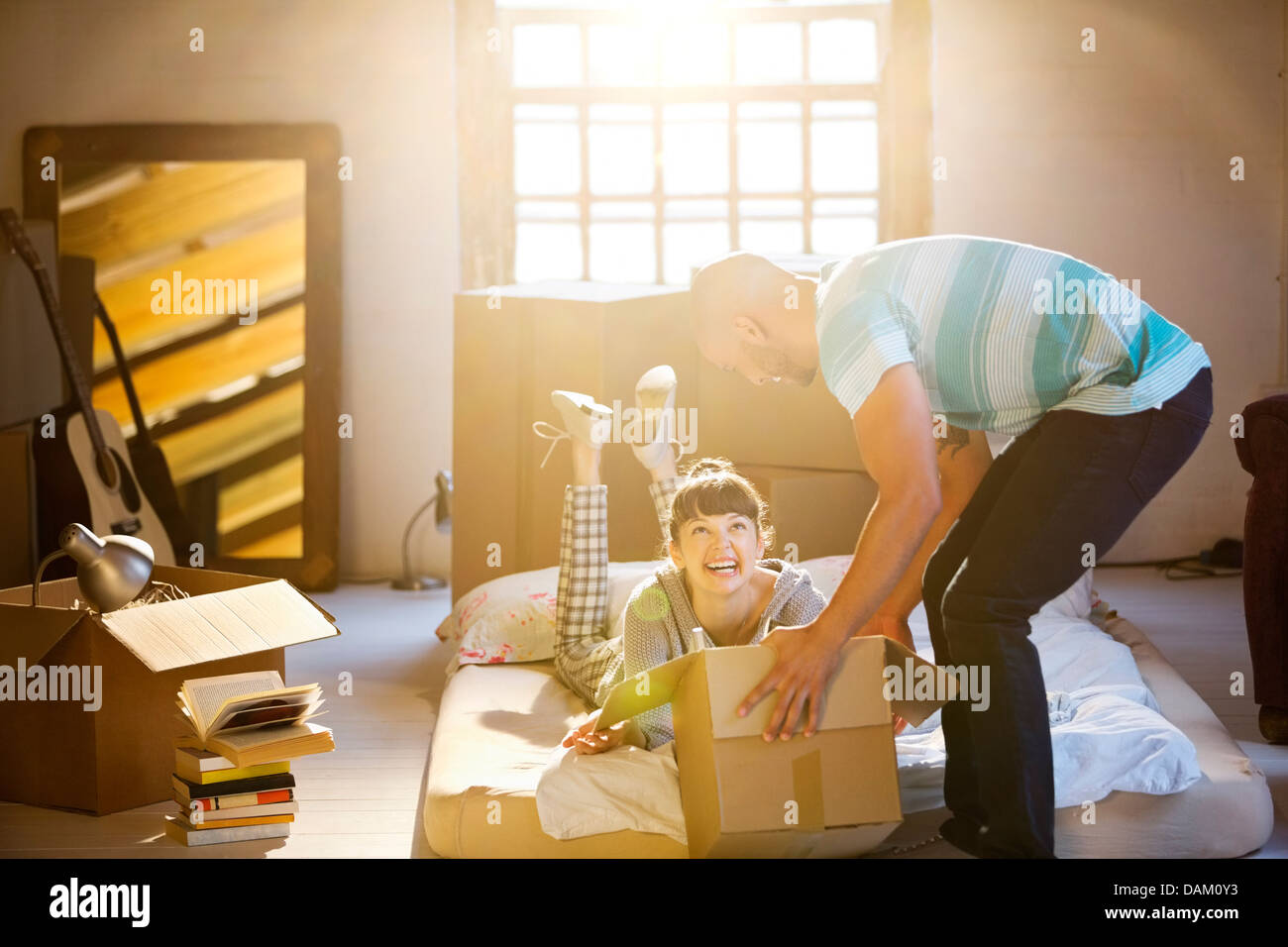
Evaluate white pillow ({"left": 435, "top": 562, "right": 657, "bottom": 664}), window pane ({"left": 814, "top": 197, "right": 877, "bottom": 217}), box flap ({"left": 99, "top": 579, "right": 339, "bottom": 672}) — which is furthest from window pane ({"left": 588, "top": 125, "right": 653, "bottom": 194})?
box flap ({"left": 99, "top": 579, "right": 339, "bottom": 672})

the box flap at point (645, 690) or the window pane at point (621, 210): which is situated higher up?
the window pane at point (621, 210)

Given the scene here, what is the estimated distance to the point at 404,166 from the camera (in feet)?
17.4

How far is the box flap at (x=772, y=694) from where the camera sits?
1.80 m

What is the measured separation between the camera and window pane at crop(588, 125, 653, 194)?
18.2 ft

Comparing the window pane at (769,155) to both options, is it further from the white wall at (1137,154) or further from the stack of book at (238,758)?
the stack of book at (238,758)

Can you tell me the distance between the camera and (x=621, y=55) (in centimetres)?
550

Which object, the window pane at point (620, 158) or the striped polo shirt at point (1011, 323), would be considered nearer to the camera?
Answer: the striped polo shirt at point (1011, 323)

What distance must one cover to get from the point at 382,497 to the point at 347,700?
6.86 feet

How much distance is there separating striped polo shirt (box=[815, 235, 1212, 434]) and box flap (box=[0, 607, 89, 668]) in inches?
59.0

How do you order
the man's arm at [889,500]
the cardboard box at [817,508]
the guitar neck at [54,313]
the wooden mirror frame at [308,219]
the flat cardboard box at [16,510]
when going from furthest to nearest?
the wooden mirror frame at [308,219], the guitar neck at [54,313], the flat cardboard box at [16,510], the cardboard box at [817,508], the man's arm at [889,500]

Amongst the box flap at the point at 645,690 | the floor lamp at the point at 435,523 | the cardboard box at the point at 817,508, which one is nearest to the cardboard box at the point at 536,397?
the cardboard box at the point at 817,508

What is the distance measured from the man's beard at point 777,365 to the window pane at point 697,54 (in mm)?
3758

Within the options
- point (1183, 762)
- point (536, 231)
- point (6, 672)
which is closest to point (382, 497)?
point (536, 231)
